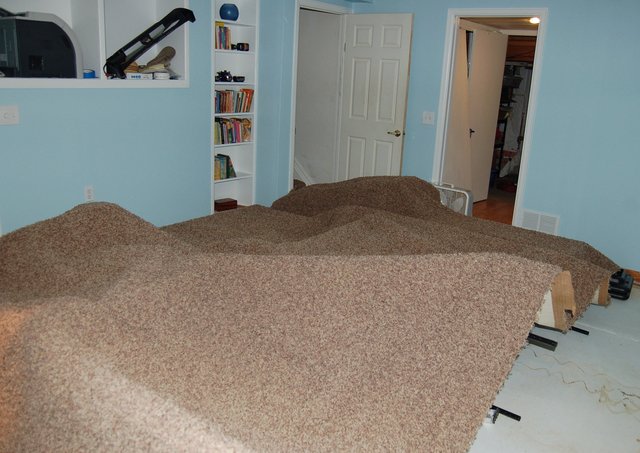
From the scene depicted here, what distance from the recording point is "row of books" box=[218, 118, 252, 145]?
5.26 meters

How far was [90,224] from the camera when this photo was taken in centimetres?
213

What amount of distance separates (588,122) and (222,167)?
10.4 ft

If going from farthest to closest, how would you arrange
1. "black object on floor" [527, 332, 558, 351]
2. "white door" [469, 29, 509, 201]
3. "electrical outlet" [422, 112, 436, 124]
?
"white door" [469, 29, 509, 201] → "electrical outlet" [422, 112, 436, 124] → "black object on floor" [527, 332, 558, 351]

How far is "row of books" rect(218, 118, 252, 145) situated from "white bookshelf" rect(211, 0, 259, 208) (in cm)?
4

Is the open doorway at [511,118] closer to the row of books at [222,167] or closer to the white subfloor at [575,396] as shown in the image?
the row of books at [222,167]

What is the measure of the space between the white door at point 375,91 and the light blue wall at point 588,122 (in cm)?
57

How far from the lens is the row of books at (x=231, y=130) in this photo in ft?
17.3

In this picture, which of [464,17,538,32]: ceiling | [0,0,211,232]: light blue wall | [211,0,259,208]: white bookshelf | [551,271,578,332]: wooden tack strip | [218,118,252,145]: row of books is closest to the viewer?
[551,271,578,332]: wooden tack strip

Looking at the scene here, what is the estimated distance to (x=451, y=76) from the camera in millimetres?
5422

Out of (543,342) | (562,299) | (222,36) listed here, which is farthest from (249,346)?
(222,36)

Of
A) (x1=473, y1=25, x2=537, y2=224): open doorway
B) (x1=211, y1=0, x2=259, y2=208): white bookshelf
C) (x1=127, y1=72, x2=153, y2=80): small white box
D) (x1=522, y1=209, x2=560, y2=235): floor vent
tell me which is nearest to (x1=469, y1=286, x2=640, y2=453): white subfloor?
(x1=522, y1=209, x2=560, y2=235): floor vent

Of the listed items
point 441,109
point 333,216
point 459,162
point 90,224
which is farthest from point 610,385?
point 459,162

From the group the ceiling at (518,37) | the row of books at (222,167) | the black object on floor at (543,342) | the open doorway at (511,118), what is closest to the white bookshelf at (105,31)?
the row of books at (222,167)

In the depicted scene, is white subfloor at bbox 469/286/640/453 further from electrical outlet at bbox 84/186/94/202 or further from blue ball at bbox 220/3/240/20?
blue ball at bbox 220/3/240/20
